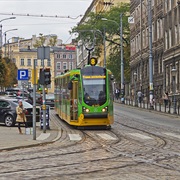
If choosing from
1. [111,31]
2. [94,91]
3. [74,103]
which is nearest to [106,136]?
[94,91]

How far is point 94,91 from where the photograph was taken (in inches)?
1134

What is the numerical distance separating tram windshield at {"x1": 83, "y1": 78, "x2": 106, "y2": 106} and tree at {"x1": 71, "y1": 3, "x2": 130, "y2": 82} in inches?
2372

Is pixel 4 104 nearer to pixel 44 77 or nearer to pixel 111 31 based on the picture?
pixel 44 77

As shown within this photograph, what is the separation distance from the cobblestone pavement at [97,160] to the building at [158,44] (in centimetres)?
3269

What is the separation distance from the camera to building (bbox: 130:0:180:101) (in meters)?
60.1

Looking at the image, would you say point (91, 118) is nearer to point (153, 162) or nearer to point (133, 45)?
point (153, 162)

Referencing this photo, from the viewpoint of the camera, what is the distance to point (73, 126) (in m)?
31.9

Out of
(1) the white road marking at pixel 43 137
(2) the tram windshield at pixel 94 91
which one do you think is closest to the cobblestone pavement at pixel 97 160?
(1) the white road marking at pixel 43 137

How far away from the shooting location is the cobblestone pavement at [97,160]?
12742 millimetres

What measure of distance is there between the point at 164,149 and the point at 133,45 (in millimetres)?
67795

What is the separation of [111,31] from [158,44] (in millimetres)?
24315

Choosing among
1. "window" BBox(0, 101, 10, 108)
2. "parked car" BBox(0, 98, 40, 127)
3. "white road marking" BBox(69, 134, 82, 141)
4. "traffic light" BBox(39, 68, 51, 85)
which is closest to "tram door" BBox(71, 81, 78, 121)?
"white road marking" BBox(69, 134, 82, 141)

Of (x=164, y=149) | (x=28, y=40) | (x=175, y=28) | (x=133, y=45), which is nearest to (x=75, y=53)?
(x=28, y=40)

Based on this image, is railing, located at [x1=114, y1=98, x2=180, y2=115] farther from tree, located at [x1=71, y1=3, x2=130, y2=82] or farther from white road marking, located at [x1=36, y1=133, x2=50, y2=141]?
white road marking, located at [x1=36, y1=133, x2=50, y2=141]
